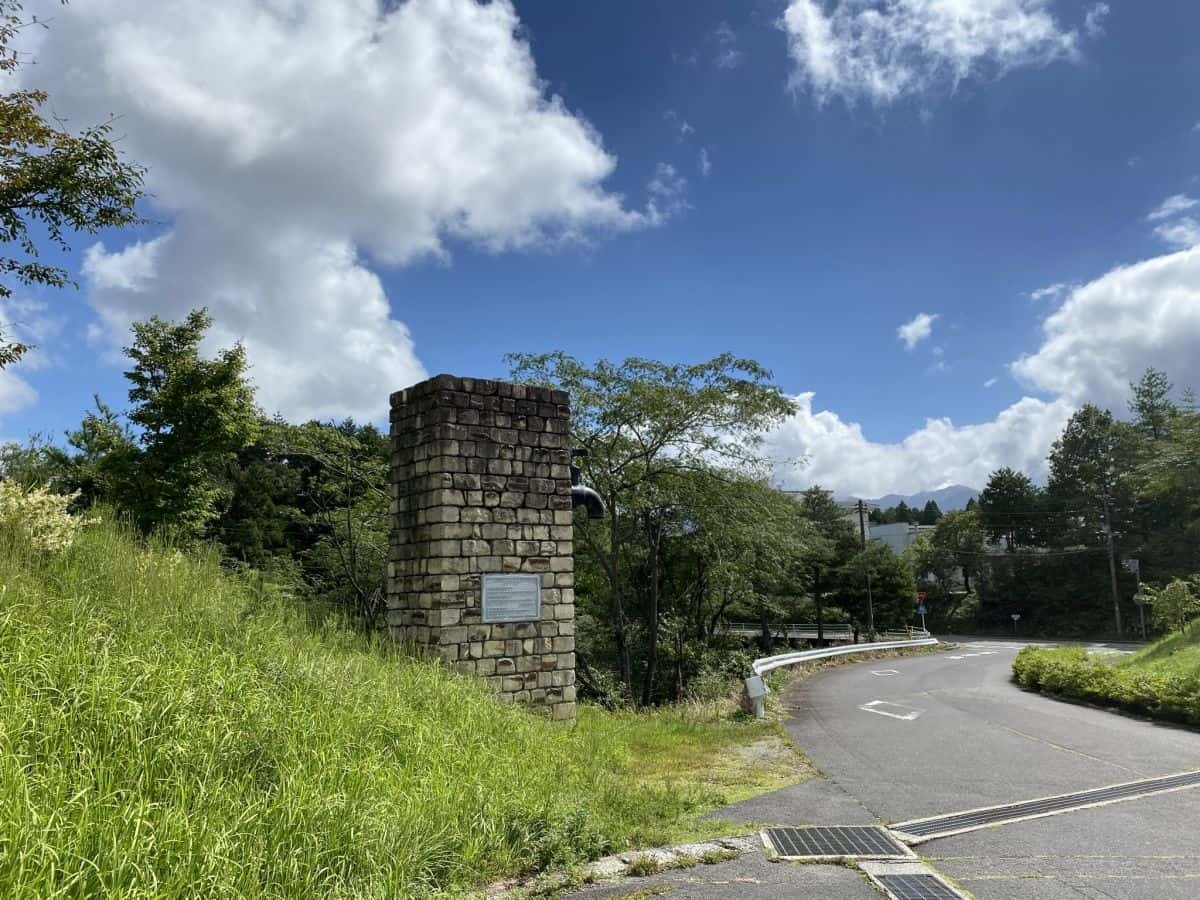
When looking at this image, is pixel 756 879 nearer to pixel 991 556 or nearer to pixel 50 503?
pixel 50 503

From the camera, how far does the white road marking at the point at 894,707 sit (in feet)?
35.6

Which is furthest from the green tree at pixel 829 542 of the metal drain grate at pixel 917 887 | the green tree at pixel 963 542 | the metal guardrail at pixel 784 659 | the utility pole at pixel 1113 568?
the metal drain grate at pixel 917 887

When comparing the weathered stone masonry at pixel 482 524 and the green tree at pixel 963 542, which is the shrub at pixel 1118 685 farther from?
the green tree at pixel 963 542

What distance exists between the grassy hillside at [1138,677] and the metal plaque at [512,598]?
28.9ft

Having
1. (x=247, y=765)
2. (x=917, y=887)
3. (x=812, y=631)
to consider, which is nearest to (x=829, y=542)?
(x=812, y=631)

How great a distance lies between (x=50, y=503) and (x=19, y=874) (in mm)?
4778

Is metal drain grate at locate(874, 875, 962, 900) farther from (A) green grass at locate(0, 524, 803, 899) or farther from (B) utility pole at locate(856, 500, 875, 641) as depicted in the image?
(B) utility pole at locate(856, 500, 875, 641)

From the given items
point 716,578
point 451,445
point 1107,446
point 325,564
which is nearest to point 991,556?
point 1107,446

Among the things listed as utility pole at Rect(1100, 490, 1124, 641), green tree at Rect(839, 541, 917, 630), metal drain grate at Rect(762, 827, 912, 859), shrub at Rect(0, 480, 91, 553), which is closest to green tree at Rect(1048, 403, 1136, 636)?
utility pole at Rect(1100, 490, 1124, 641)

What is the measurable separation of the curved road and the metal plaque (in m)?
3.39

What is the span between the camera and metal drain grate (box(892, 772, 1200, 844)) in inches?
205

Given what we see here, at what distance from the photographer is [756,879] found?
4168 mm

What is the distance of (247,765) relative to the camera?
4.05 m

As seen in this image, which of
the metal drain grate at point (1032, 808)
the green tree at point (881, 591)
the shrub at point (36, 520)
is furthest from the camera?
the green tree at point (881, 591)
